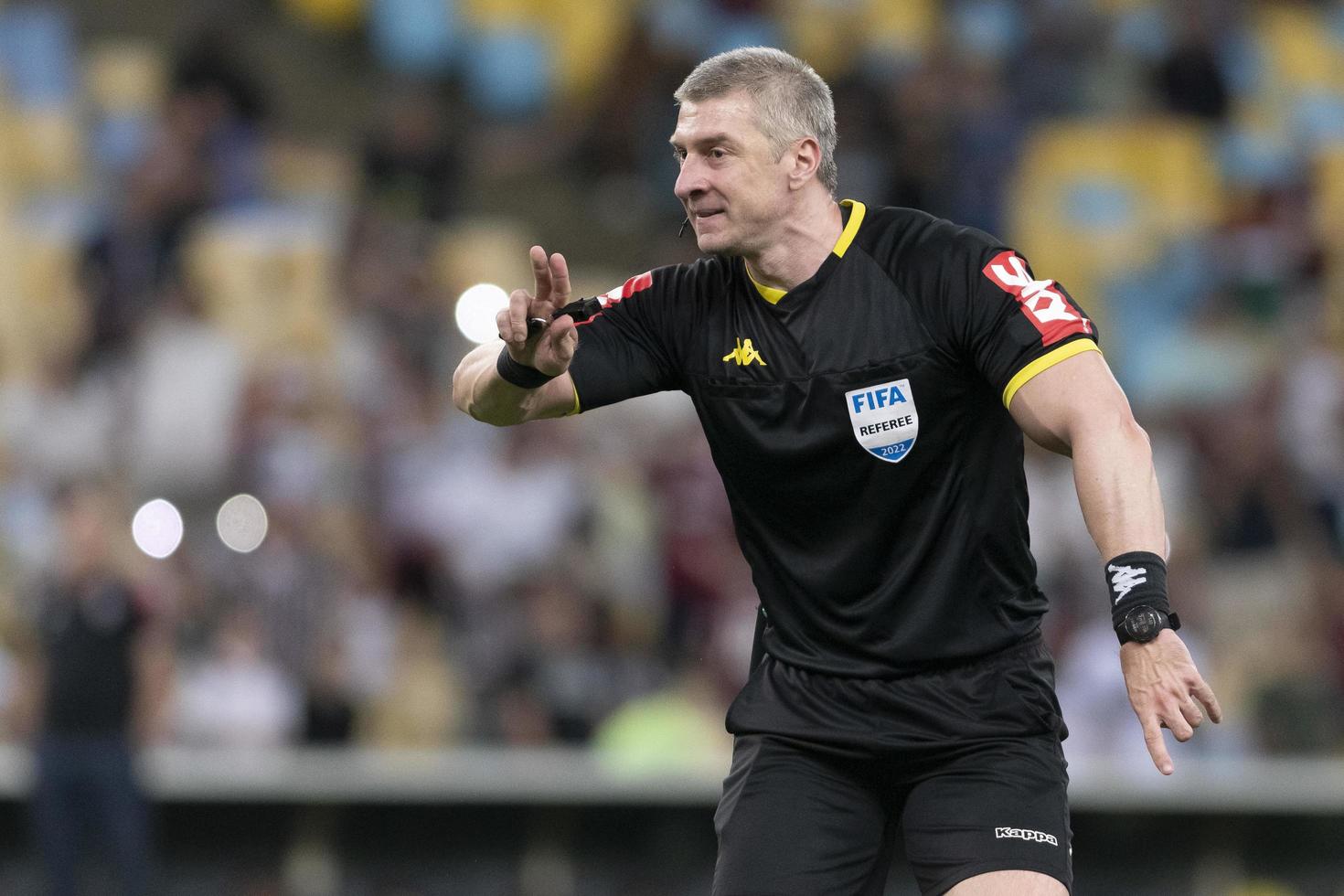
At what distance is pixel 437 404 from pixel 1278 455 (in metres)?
4.56

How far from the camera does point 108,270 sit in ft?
37.7

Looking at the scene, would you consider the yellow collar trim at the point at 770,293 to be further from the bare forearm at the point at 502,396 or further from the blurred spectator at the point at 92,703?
the blurred spectator at the point at 92,703

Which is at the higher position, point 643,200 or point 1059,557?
point 643,200

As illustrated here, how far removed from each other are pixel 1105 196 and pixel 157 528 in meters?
6.62

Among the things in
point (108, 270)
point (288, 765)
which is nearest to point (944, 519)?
point (288, 765)

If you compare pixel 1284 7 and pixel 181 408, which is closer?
pixel 181 408

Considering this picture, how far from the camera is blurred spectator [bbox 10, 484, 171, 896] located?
920 centimetres

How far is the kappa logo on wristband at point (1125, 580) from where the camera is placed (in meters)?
3.76

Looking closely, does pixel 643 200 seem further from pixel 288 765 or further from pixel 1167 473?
pixel 288 765

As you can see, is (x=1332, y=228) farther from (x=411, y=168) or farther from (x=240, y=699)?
(x=240, y=699)

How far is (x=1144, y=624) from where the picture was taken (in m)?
3.69

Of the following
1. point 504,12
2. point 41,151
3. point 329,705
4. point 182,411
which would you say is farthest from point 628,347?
point 504,12

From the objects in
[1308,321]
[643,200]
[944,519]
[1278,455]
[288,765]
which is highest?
[643,200]

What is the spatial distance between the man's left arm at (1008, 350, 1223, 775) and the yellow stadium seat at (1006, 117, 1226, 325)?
29.4 ft
